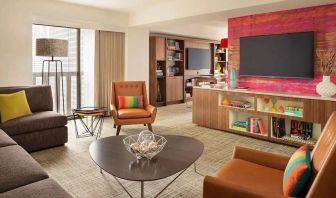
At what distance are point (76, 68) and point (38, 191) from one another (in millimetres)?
4954

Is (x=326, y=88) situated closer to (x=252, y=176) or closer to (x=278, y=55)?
(x=278, y=55)

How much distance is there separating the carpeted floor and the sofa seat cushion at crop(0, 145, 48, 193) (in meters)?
0.63

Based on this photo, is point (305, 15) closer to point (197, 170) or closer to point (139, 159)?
point (197, 170)

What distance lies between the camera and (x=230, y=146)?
4.05 meters

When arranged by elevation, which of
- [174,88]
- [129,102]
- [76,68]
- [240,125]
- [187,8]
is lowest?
[240,125]

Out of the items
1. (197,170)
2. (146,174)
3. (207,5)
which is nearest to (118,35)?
(207,5)

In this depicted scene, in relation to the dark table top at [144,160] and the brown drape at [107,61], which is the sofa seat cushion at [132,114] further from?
the brown drape at [107,61]

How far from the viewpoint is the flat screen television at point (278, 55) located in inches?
166

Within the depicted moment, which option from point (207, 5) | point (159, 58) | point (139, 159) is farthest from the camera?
point (159, 58)

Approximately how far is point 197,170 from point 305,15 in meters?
3.15

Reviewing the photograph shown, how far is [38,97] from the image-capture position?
13.8ft

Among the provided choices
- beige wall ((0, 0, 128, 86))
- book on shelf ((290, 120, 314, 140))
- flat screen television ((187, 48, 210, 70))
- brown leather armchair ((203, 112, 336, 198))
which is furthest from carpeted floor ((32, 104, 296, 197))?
flat screen television ((187, 48, 210, 70))

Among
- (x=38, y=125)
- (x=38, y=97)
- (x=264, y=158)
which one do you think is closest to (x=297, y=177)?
(x=264, y=158)

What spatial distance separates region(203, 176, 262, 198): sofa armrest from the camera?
1559 mm
